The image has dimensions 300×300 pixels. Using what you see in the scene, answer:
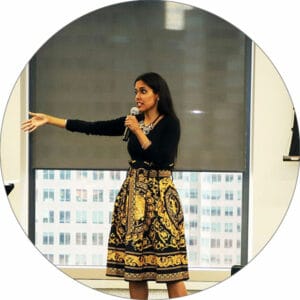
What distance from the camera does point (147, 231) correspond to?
1346mm

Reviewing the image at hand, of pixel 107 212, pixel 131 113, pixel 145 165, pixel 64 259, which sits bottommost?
pixel 64 259

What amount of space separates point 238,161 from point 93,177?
1.04ft

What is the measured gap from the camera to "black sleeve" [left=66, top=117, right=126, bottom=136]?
1.33m

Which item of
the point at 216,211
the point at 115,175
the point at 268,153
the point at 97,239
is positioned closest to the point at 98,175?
the point at 115,175

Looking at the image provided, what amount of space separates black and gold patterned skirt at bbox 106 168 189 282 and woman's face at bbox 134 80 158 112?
0.44ft

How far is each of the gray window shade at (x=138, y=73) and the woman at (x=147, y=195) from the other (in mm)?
19

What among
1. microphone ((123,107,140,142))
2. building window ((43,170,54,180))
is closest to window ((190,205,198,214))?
microphone ((123,107,140,142))

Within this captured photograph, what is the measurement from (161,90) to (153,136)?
10cm

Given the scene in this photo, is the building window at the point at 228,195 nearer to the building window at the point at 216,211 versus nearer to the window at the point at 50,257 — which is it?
the building window at the point at 216,211

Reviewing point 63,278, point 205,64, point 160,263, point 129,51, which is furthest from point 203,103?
point 63,278

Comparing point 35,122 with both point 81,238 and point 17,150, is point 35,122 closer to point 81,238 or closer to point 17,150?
point 17,150

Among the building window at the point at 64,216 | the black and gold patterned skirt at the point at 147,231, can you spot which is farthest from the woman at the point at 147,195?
the building window at the point at 64,216

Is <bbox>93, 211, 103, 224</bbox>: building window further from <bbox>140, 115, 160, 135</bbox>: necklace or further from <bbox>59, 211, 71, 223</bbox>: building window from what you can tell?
<bbox>140, 115, 160, 135</bbox>: necklace

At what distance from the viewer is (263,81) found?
133cm
